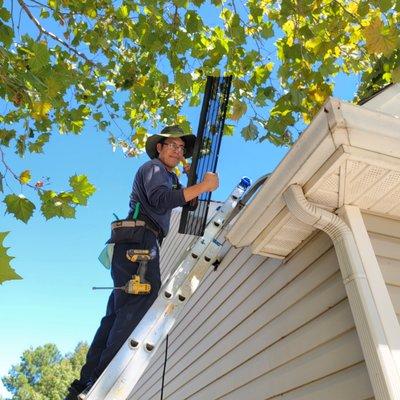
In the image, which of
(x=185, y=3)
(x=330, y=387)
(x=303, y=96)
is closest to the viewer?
(x=330, y=387)

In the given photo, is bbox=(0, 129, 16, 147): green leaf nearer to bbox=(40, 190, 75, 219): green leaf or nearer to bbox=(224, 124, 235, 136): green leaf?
bbox=(40, 190, 75, 219): green leaf

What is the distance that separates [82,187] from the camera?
122 inches

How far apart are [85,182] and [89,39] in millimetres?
3081

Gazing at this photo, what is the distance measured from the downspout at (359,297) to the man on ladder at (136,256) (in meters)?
0.96

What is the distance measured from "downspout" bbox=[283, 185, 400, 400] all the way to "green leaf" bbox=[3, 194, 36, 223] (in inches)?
69.7

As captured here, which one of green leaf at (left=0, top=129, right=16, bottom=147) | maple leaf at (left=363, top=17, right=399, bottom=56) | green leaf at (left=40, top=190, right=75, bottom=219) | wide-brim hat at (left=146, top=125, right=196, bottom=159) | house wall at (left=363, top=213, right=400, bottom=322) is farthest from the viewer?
green leaf at (left=0, top=129, right=16, bottom=147)

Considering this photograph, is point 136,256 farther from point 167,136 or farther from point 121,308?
point 167,136

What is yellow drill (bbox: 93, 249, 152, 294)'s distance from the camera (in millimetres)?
3037

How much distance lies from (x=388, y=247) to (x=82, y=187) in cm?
209

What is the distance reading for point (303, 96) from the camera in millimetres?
4090

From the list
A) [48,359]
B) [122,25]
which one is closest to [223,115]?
[122,25]

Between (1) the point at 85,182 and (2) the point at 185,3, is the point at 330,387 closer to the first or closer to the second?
(1) the point at 85,182

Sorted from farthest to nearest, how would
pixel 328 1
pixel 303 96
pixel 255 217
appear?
pixel 328 1
pixel 303 96
pixel 255 217

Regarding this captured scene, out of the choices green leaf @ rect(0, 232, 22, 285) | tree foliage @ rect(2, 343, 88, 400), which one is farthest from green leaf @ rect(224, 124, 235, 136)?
tree foliage @ rect(2, 343, 88, 400)
